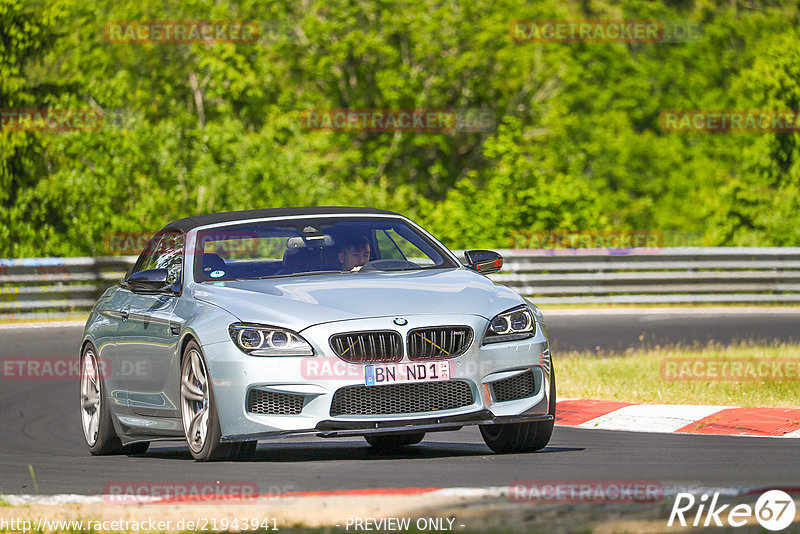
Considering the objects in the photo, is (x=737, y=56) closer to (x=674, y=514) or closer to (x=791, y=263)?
(x=791, y=263)

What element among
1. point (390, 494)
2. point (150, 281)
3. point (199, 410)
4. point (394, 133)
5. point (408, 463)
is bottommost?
point (394, 133)

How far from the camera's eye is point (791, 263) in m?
24.2

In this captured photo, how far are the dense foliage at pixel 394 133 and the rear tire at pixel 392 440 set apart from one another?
56.8ft

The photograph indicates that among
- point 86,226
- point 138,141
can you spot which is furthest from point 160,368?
Result: point 138,141

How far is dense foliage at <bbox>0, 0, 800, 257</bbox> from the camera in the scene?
91.4 feet

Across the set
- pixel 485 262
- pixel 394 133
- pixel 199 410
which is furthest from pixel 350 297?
pixel 394 133

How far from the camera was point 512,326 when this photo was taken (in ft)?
27.7

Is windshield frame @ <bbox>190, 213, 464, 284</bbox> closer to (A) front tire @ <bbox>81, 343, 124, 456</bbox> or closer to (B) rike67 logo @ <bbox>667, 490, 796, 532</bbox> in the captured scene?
(A) front tire @ <bbox>81, 343, 124, 456</bbox>

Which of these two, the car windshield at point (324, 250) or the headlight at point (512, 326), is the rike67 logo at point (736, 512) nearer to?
the headlight at point (512, 326)

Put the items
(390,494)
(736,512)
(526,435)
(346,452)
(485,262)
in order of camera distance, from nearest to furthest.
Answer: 1. (736,512)
2. (390,494)
3. (526,435)
4. (346,452)
5. (485,262)

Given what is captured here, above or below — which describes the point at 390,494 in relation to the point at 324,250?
below

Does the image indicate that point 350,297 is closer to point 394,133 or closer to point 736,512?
point 736,512

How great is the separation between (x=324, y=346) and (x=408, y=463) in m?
0.94

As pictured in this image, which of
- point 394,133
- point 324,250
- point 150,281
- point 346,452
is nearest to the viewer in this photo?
point 150,281
